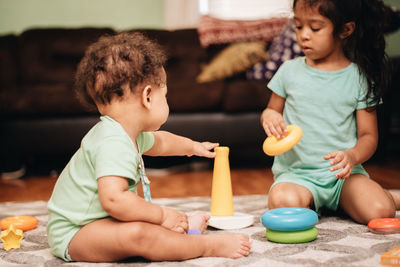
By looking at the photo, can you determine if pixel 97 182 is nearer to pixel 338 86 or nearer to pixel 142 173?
pixel 142 173

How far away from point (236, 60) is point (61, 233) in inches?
72.7

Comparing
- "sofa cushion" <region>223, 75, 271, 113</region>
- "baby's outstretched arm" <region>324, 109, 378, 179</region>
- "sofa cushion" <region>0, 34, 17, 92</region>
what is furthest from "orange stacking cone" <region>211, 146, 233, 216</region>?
"sofa cushion" <region>0, 34, 17, 92</region>

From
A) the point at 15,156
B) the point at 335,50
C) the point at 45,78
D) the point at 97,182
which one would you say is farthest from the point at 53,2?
the point at 97,182

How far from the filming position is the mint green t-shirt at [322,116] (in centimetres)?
133

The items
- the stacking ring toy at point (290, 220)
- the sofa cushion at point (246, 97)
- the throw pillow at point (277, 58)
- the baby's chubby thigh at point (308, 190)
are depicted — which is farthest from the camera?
the throw pillow at point (277, 58)

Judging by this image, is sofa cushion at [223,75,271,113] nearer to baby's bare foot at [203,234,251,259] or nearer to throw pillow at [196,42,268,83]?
throw pillow at [196,42,268,83]

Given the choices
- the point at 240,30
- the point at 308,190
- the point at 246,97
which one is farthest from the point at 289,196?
the point at 240,30

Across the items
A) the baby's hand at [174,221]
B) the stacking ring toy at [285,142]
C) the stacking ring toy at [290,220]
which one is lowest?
the stacking ring toy at [290,220]

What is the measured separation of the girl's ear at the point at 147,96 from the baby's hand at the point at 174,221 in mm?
219

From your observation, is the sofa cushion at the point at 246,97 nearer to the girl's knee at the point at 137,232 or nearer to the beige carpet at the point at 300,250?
the beige carpet at the point at 300,250

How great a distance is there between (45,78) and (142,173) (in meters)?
2.17

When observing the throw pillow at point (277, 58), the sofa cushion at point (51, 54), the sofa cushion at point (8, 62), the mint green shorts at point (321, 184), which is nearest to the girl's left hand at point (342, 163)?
the mint green shorts at point (321, 184)

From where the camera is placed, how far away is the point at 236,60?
8.57ft

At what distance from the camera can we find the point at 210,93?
2.44 meters
